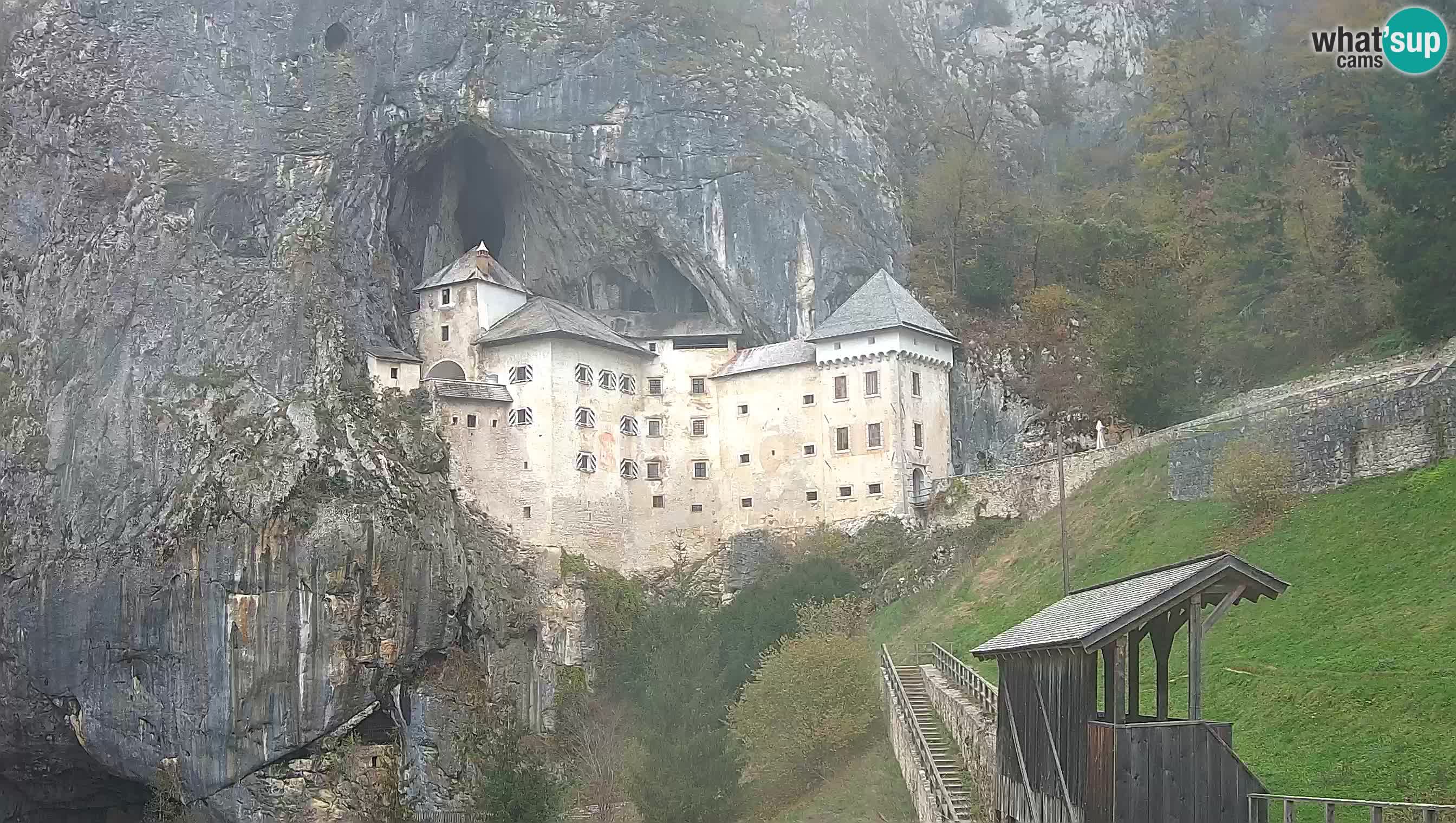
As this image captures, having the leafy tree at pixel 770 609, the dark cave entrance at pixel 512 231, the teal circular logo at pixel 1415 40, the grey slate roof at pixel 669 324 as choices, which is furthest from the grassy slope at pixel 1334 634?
the dark cave entrance at pixel 512 231

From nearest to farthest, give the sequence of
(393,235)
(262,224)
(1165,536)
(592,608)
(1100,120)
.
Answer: (1165,536), (592,608), (262,224), (393,235), (1100,120)

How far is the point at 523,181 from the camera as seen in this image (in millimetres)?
60281

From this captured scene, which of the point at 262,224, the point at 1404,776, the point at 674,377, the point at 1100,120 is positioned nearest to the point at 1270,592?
the point at 1404,776

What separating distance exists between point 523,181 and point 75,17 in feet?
61.1

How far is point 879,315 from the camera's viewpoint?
52438 millimetres

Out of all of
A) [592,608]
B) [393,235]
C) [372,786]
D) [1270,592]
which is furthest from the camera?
[393,235]

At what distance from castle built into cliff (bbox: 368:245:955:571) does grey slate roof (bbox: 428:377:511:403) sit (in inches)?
2.2

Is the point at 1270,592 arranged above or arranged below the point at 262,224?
below

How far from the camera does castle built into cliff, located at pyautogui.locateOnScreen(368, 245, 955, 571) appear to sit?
5209 centimetres

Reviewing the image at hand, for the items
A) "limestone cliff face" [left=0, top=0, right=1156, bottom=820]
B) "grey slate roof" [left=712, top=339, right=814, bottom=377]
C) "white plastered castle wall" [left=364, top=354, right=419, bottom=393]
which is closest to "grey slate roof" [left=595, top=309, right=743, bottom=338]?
"limestone cliff face" [left=0, top=0, right=1156, bottom=820]

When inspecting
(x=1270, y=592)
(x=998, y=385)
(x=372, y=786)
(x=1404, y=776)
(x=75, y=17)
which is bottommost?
(x=372, y=786)

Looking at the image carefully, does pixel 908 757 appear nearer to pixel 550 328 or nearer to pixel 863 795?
pixel 863 795

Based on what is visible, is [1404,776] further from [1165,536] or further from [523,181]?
[523,181]

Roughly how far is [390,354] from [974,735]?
34466 mm
